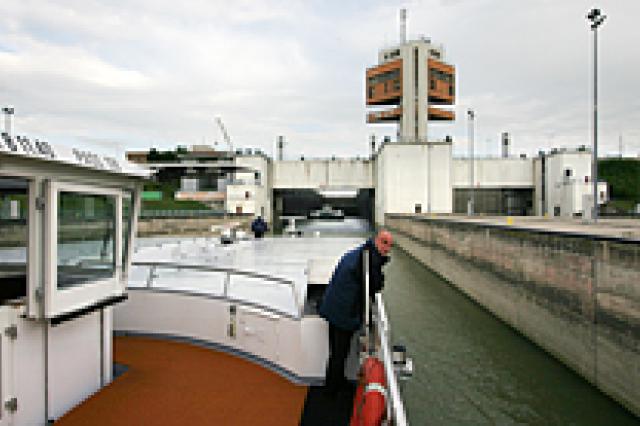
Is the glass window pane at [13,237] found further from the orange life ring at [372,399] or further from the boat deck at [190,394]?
the orange life ring at [372,399]

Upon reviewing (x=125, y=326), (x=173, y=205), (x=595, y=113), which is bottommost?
(x=125, y=326)

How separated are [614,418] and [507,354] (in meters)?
3.40

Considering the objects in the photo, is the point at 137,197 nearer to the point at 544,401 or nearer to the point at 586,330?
the point at 544,401

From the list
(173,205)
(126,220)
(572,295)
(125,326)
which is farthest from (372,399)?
(173,205)

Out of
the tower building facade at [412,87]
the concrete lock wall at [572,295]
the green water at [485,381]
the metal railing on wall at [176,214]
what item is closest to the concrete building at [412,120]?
the tower building facade at [412,87]

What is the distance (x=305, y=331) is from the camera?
A: 427 cm

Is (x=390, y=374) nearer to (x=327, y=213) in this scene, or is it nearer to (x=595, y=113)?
(x=595, y=113)

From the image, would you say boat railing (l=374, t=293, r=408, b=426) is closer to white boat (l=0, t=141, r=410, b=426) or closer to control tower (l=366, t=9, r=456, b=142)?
white boat (l=0, t=141, r=410, b=426)

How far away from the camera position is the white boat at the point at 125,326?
10.3ft

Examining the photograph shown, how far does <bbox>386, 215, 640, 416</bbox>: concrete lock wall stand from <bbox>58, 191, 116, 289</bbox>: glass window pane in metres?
7.70

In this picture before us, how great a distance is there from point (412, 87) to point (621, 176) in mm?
52998

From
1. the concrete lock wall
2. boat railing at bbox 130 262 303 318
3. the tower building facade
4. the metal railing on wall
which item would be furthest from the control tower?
boat railing at bbox 130 262 303 318

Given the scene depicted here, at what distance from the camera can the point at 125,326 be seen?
5.59 m

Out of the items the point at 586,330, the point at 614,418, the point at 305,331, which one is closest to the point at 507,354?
the point at 586,330
